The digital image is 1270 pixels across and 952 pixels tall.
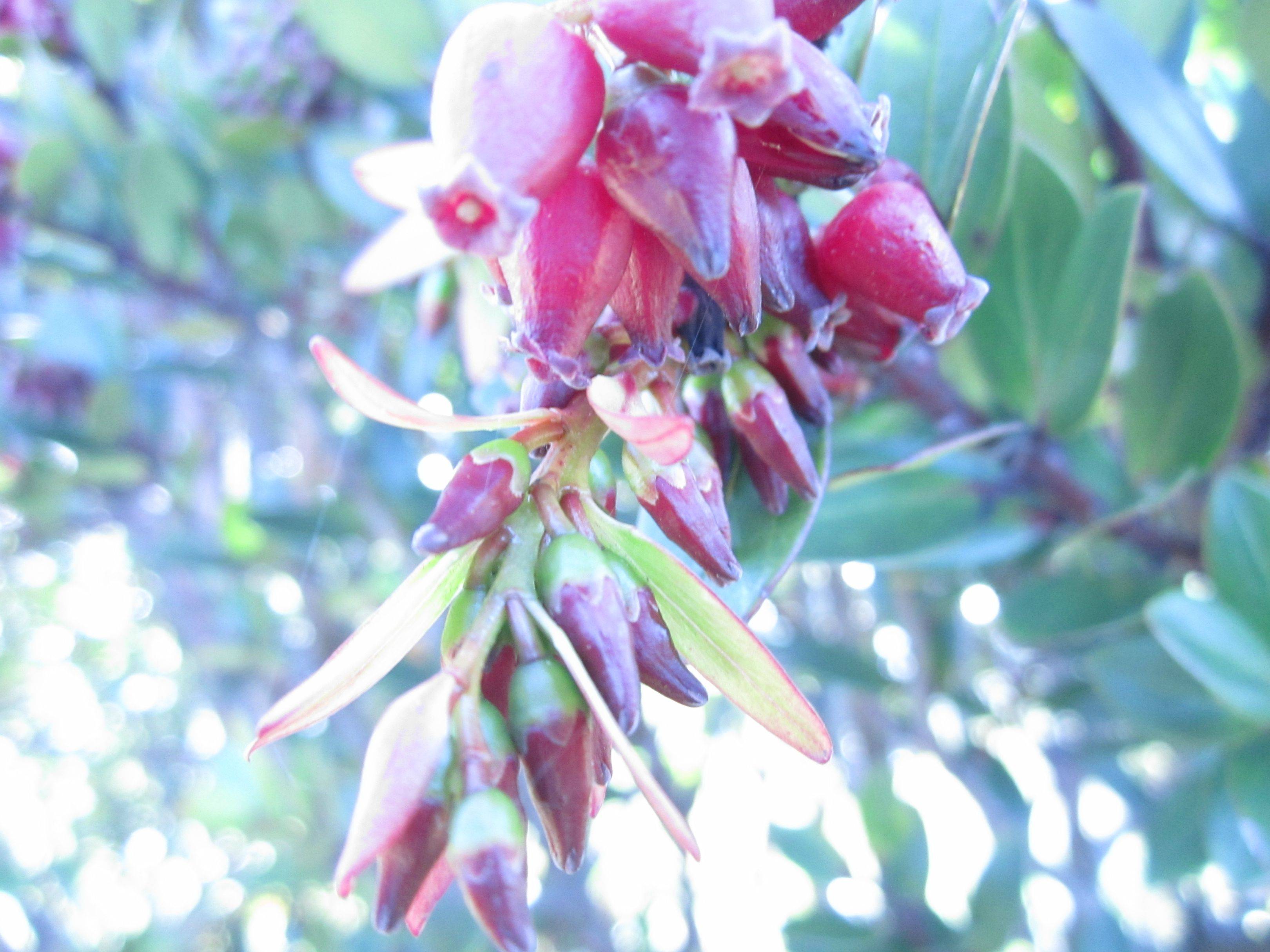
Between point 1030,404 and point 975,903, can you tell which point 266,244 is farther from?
point 975,903

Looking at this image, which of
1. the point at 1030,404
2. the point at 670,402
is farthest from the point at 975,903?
the point at 670,402

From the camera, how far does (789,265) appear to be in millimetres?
494

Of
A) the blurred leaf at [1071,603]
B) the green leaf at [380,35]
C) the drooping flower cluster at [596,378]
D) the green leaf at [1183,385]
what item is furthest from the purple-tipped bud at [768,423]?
the green leaf at [380,35]

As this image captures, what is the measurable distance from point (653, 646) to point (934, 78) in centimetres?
45

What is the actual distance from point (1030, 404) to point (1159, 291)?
0.69 feet

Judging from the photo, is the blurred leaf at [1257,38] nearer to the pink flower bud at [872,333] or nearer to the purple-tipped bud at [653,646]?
the pink flower bud at [872,333]

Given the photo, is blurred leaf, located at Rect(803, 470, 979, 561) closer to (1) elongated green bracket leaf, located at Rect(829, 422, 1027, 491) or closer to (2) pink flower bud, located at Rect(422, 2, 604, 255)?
(1) elongated green bracket leaf, located at Rect(829, 422, 1027, 491)

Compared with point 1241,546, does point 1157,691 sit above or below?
below

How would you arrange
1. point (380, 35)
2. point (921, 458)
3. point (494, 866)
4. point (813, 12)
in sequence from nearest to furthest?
point (494, 866)
point (813, 12)
point (921, 458)
point (380, 35)

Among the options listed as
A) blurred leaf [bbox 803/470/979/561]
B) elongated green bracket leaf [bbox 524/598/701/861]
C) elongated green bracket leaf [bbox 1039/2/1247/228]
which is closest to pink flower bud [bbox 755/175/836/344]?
elongated green bracket leaf [bbox 524/598/701/861]

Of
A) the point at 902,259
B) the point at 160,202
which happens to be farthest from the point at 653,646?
the point at 160,202

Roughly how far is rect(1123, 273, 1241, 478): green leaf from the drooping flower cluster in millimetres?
583

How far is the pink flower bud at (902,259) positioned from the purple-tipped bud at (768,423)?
0.23 feet

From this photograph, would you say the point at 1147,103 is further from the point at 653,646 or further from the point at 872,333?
A: the point at 653,646
